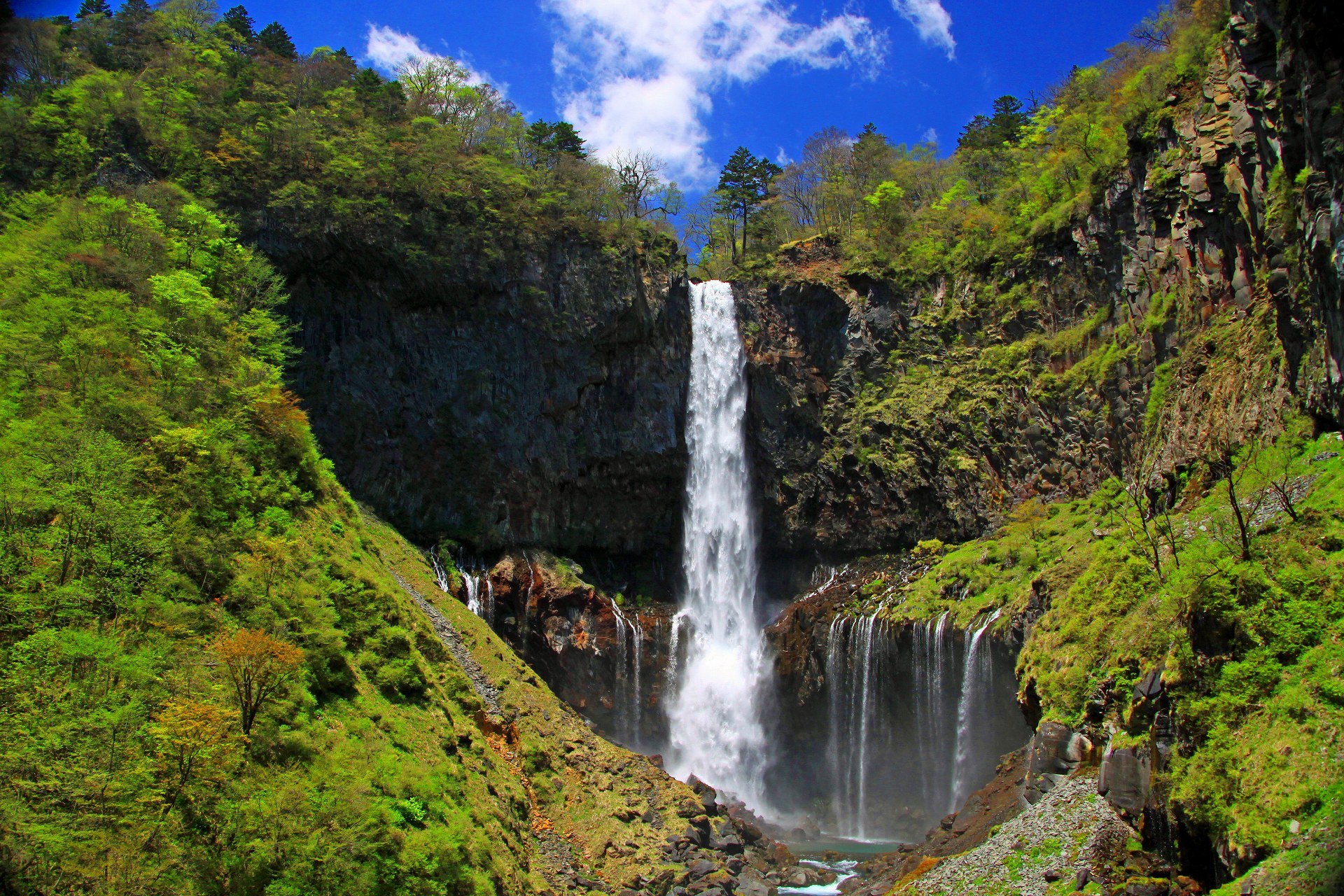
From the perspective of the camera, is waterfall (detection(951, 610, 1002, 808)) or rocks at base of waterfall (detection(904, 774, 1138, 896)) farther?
waterfall (detection(951, 610, 1002, 808))

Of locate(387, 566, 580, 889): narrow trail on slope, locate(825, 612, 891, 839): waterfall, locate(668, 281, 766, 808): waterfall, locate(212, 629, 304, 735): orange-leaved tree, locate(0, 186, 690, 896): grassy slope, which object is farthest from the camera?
locate(668, 281, 766, 808): waterfall

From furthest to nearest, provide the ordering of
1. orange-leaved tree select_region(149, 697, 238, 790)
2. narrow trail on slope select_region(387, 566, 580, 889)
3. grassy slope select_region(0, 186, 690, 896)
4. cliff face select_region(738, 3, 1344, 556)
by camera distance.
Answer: narrow trail on slope select_region(387, 566, 580, 889) < cliff face select_region(738, 3, 1344, 556) < orange-leaved tree select_region(149, 697, 238, 790) < grassy slope select_region(0, 186, 690, 896)

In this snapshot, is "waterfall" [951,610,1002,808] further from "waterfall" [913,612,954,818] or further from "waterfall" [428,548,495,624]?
"waterfall" [428,548,495,624]

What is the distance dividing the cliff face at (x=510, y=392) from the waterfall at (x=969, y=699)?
1789cm

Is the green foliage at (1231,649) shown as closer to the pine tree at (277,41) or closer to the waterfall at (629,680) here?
the waterfall at (629,680)

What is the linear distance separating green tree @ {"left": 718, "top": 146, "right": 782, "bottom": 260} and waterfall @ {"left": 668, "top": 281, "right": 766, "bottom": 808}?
9.61 m

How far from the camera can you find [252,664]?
13070 mm

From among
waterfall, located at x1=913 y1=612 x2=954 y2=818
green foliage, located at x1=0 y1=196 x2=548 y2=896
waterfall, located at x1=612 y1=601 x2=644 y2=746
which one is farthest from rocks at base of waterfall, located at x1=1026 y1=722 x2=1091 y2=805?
waterfall, located at x1=612 y1=601 x2=644 y2=746

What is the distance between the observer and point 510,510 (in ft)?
128

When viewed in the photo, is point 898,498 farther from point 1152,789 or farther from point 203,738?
point 203,738

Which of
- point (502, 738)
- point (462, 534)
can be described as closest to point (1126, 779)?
point (502, 738)

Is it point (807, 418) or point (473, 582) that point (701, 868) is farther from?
point (807, 418)

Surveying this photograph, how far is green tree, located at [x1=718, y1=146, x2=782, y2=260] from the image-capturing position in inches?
1984

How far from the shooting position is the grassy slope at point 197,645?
10.7 metres
